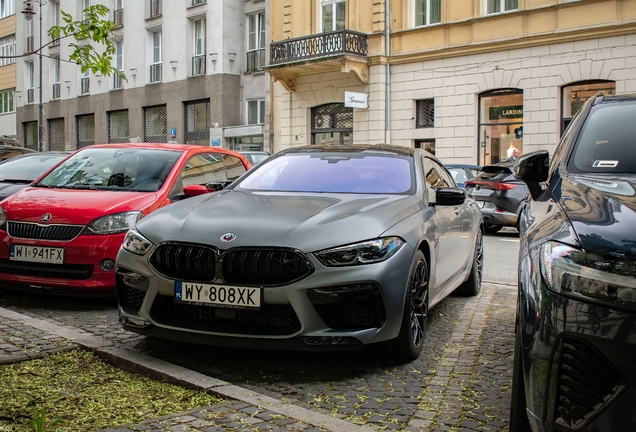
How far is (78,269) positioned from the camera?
6.39m

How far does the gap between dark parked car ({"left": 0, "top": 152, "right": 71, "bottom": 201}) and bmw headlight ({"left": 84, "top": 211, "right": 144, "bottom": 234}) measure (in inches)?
112

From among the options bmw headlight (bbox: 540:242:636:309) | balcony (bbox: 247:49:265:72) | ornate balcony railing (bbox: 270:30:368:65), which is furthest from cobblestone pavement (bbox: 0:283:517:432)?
balcony (bbox: 247:49:265:72)

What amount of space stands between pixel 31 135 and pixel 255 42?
2221cm

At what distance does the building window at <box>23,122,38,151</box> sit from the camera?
1889 inches

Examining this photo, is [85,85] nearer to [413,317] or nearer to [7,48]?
[7,48]

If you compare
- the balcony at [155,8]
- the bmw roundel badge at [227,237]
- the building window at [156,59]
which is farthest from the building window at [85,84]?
the bmw roundel badge at [227,237]

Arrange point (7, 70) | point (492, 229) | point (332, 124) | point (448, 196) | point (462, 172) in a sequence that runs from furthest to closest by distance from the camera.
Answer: point (7, 70) < point (332, 124) < point (462, 172) < point (492, 229) < point (448, 196)

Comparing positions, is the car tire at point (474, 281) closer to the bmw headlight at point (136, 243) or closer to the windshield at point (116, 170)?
the windshield at point (116, 170)

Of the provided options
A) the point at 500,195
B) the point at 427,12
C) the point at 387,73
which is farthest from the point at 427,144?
the point at 500,195

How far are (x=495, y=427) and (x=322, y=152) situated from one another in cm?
320

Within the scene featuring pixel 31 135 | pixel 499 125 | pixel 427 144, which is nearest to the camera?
pixel 499 125

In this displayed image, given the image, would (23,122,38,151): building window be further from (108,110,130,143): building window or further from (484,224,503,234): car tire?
(484,224,503,234): car tire

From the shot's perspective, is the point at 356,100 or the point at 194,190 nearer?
the point at 194,190

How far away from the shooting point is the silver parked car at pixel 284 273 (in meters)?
4.33
